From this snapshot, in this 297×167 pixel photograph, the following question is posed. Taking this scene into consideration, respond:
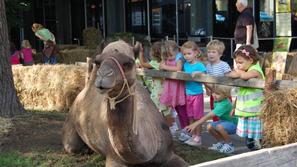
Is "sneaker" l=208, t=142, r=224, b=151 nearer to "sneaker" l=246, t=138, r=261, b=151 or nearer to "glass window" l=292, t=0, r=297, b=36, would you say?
"sneaker" l=246, t=138, r=261, b=151

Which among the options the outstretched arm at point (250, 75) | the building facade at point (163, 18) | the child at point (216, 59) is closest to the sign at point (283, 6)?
the building facade at point (163, 18)

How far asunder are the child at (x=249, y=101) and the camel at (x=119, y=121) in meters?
1.04

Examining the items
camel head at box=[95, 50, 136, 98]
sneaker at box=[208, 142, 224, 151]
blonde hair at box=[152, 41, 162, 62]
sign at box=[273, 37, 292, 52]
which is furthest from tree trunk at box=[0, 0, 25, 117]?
sign at box=[273, 37, 292, 52]

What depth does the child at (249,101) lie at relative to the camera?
639 centimetres

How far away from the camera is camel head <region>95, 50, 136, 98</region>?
13.0 feet

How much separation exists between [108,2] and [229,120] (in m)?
19.2

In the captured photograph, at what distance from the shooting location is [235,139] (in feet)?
26.5

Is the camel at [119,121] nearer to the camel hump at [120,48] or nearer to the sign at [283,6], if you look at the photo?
the camel hump at [120,48]

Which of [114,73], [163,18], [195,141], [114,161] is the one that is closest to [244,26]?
[195,141]

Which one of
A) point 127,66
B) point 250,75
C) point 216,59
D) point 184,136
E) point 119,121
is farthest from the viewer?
point 184,136

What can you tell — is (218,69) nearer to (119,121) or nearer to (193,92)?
(193,92)

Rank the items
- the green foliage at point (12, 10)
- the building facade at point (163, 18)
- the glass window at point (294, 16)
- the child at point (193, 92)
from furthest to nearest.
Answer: the building facade at point (163, 18)
the green foliage at point (12, 10)
the glass window at point (294, 16)
the child at point (193, 92)

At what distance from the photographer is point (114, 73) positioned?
13.3ft

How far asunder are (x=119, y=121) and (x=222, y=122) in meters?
2.86
